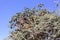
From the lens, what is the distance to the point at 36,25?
21.4 metres

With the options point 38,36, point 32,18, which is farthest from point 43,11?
point 38,36

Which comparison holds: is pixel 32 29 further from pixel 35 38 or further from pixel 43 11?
pixel 43 11

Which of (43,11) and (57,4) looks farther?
(43,11)

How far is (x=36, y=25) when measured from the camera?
2138cm

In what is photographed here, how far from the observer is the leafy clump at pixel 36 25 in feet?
69.1

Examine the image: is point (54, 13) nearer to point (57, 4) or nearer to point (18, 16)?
point (57, 4)

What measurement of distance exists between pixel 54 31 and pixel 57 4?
245 centimetres

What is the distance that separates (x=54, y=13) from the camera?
2169 cm

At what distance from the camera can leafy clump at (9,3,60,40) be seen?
21.1 metres

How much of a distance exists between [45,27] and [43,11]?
220 centimetres

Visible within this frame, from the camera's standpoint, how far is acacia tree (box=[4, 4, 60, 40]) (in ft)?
69.1

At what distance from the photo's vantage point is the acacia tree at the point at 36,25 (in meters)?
21.1

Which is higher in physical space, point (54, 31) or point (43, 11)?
point (43, 11)

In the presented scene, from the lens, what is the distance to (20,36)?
21.9 metres
